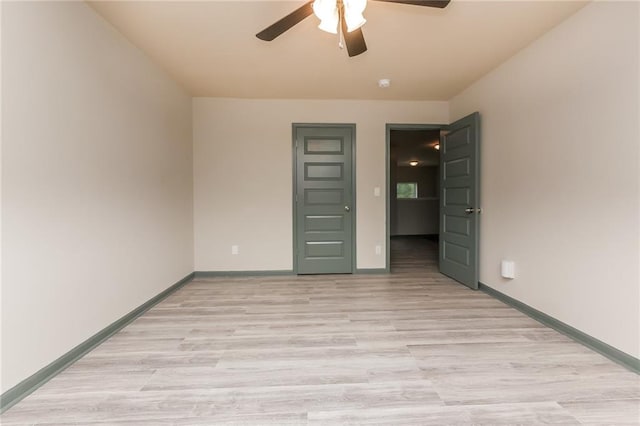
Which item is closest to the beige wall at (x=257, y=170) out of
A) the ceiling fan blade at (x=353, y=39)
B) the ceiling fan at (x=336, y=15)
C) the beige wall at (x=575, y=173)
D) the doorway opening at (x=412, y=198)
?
the doorway opening at (x=412, y=198)

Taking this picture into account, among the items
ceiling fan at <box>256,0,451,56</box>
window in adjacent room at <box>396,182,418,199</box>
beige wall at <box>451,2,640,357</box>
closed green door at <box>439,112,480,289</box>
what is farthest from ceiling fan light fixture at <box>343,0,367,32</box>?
window in adjacent room at <box>396,182,418,199</box>

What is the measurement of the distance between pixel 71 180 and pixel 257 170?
87.3 inches

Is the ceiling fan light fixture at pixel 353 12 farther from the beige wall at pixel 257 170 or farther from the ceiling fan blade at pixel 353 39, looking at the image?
the beige wall at pixel 257 170

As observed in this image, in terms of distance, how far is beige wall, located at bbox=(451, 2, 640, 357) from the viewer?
5.89 feet

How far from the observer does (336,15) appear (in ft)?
5.73

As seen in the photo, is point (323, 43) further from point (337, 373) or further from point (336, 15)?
point (337, 373)

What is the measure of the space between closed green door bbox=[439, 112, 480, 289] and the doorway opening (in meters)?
0.49

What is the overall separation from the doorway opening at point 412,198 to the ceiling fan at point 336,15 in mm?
2290

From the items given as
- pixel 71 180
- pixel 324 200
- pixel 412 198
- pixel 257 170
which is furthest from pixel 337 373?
pixel 412 198

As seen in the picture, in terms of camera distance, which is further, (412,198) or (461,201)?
(412,198)

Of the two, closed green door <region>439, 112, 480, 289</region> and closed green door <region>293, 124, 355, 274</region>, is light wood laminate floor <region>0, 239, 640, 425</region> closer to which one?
closed green door <region>439, 112, 480, 289</region>

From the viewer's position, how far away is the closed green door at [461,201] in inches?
126

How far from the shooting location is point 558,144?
228 cm

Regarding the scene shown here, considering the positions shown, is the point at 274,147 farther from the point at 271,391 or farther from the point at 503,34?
the point at 271,391
